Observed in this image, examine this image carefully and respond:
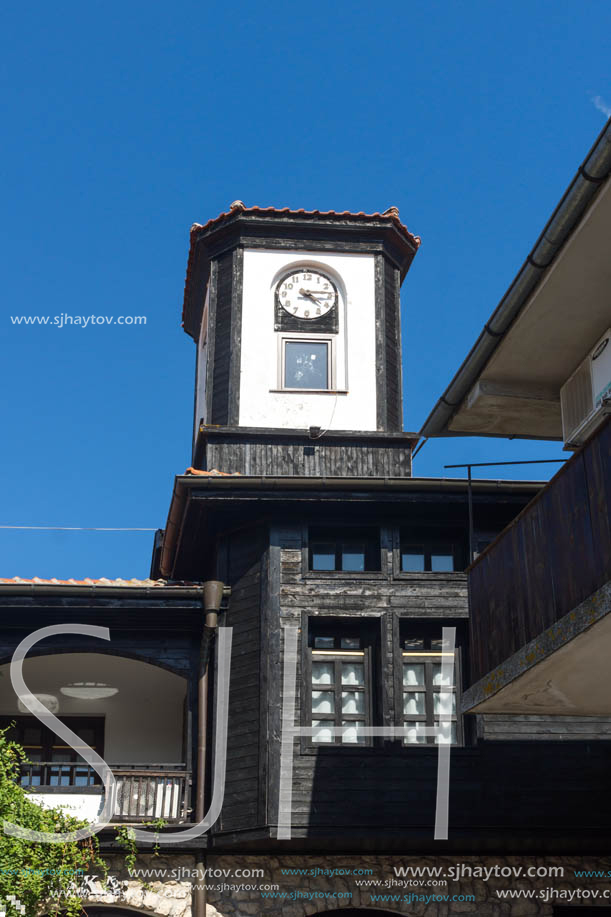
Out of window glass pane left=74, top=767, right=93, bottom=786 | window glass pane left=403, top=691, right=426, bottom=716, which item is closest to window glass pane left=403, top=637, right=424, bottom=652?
window glass pane left=403, top=691, right=426, bottom=716

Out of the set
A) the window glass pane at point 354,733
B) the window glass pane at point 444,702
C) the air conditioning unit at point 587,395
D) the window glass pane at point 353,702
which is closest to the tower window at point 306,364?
the window glass pane at point 353,702

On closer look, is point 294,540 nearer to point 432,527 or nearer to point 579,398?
Result: point 432,527

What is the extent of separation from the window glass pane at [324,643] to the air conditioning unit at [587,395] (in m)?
5.68

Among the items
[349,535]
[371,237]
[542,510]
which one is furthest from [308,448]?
[542,510]

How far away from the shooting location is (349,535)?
55.6 ft

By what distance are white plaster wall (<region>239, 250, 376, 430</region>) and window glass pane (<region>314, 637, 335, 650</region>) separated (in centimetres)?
429

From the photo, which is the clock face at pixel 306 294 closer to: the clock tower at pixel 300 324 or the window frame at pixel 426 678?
the clock tower at pixel 300 324

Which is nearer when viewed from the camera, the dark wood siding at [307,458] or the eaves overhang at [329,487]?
the eaves overhang at [329,487]

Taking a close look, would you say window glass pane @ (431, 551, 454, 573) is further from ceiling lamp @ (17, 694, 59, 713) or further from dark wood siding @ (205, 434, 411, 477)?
ceiling lamp @ (17, 694, 59, 713)

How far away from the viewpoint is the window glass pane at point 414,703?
15992 millimetres

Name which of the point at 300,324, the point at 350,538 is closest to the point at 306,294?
the point at 300,324

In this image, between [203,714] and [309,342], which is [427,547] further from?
[309,342]

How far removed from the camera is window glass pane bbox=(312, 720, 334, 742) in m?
15.6

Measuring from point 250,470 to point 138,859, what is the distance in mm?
6221
